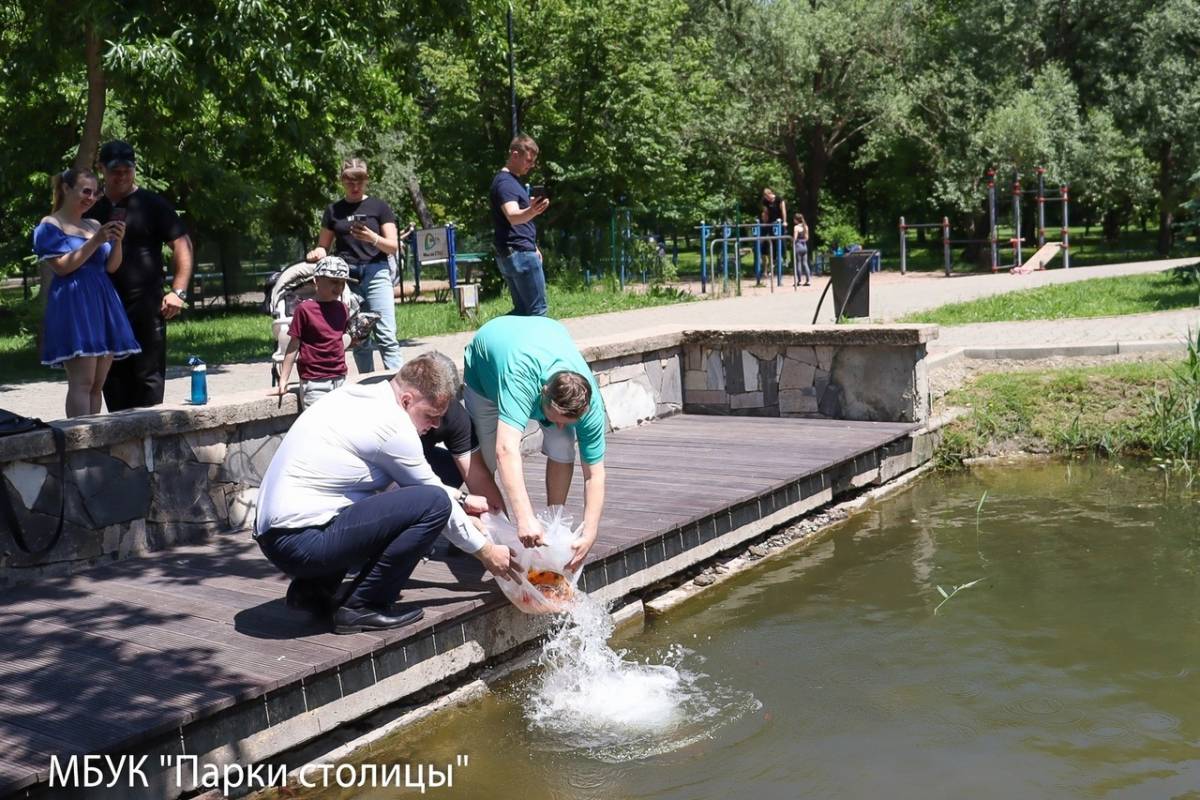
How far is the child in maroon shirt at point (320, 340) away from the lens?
7.20 metres

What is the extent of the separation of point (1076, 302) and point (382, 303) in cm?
1040

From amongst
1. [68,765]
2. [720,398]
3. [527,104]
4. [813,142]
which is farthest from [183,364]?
[813,142]

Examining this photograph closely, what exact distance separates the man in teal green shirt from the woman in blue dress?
2.13m

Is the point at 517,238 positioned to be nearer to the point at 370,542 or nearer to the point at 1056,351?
the point at 370,542

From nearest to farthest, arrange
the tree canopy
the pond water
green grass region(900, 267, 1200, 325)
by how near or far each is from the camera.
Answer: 1. the pond water
2. the tree canopy
3. green grass region(900, 267, 1200, 325)

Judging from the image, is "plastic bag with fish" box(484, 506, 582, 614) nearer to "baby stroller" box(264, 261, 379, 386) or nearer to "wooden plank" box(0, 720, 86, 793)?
"wooden plank" box(0, 720, 86, 793)

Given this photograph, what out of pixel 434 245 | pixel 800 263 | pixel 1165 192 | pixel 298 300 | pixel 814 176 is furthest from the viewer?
pixel 814 176

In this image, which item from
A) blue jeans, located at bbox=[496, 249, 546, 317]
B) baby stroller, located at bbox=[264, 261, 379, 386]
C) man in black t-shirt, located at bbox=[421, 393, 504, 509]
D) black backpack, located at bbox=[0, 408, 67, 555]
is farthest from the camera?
blue jeans, located at bbox=[496, 249, 546, 317]

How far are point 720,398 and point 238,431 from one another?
484 cm

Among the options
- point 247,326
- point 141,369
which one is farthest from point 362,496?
point 247,326

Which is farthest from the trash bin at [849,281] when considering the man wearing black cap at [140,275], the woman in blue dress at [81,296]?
the woman in blue dress at [81,296]

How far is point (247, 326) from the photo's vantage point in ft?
67.1

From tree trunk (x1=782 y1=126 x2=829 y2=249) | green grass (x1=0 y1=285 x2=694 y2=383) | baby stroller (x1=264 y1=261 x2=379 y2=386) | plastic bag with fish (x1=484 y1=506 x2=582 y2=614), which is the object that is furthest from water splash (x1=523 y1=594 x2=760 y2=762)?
tree trunk (x1=782 y1=126 x2=829 y2=249)

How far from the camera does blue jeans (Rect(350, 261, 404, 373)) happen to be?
8797 millimetres
